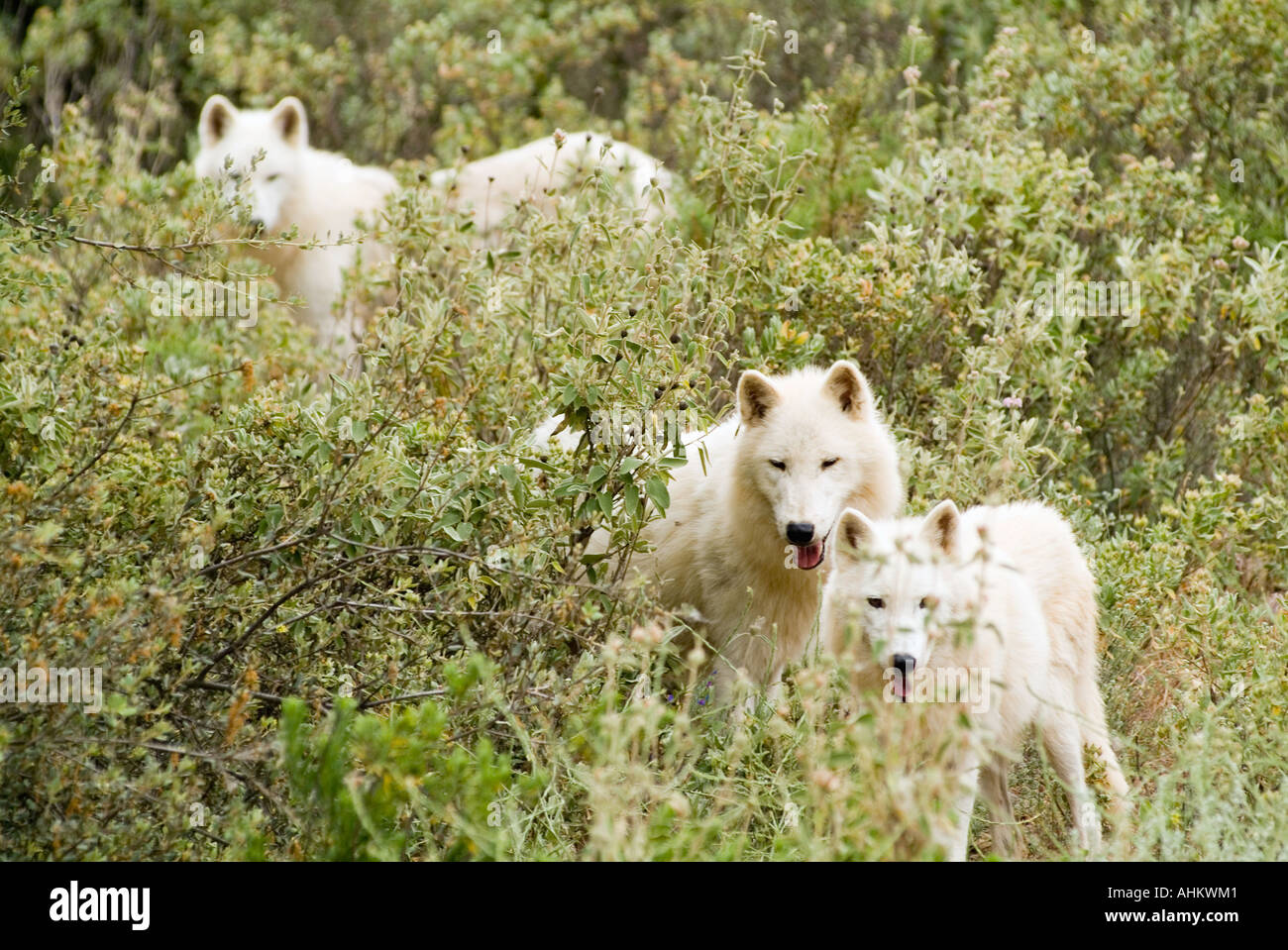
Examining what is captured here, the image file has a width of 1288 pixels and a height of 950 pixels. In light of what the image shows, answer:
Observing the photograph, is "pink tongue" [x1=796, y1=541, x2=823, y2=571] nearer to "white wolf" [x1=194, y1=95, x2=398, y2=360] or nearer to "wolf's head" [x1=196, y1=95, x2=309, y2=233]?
"white wolf" [x1=194, y1=95, x2=398, y2=360]

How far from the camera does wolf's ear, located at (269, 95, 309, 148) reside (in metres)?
7.60

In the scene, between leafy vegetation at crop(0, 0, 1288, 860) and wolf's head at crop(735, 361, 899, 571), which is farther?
wolf's head at crop(735, 361, 899, 571)

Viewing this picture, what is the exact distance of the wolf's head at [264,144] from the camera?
7492 mm

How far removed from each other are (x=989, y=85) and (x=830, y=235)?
1.17 metres

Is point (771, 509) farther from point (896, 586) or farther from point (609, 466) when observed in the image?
point (896, 586)

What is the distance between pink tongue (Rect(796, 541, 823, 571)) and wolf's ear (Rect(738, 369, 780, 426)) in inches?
17.6

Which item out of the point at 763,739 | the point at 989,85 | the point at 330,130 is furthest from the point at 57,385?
the point at 330,130

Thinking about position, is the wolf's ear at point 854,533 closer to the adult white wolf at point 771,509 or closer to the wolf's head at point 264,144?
the adult white wolf at point 771,509

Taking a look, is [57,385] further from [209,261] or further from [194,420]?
[194,420]

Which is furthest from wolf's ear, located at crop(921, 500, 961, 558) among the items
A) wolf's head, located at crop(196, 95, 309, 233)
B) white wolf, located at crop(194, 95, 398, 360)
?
wolf's head, located at crop(196, 95, 309, 233)

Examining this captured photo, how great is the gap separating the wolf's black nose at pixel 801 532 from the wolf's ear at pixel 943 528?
531mm

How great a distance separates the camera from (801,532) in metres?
4.33

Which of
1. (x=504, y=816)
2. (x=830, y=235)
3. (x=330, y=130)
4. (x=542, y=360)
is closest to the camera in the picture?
(x=504, y=816)
